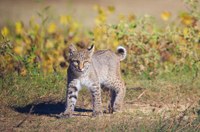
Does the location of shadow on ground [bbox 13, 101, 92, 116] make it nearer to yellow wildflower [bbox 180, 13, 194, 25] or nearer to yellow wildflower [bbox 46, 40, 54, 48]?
yellow wildflower [bbox 46, 40, 54, 48]

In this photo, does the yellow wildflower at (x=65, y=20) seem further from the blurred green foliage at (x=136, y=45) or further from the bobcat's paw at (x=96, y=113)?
the bobcat's paw at (x=96, y=113)

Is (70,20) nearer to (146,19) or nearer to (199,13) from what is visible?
(146,19)

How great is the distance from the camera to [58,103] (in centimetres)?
1110

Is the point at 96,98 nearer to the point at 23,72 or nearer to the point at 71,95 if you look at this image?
the point at 71,95

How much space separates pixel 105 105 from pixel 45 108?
88 centimetres

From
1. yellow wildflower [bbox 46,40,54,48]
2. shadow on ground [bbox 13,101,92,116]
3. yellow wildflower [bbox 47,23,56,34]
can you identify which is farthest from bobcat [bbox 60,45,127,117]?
yellow wildflower [bbox 47,23,56,34]

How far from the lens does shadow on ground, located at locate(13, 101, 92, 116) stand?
10.6 metres

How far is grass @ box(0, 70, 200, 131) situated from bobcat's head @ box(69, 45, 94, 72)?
2.11 feet

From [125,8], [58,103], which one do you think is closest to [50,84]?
[58,103]

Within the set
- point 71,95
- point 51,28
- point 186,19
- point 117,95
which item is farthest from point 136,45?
point 71,95

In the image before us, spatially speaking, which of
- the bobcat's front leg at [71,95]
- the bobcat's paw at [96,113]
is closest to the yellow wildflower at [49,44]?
the bobcat's front leg at [71,95]

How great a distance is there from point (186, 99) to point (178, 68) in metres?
1.80

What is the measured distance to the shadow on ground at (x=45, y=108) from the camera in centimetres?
1055

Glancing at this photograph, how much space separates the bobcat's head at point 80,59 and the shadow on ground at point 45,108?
72cm
